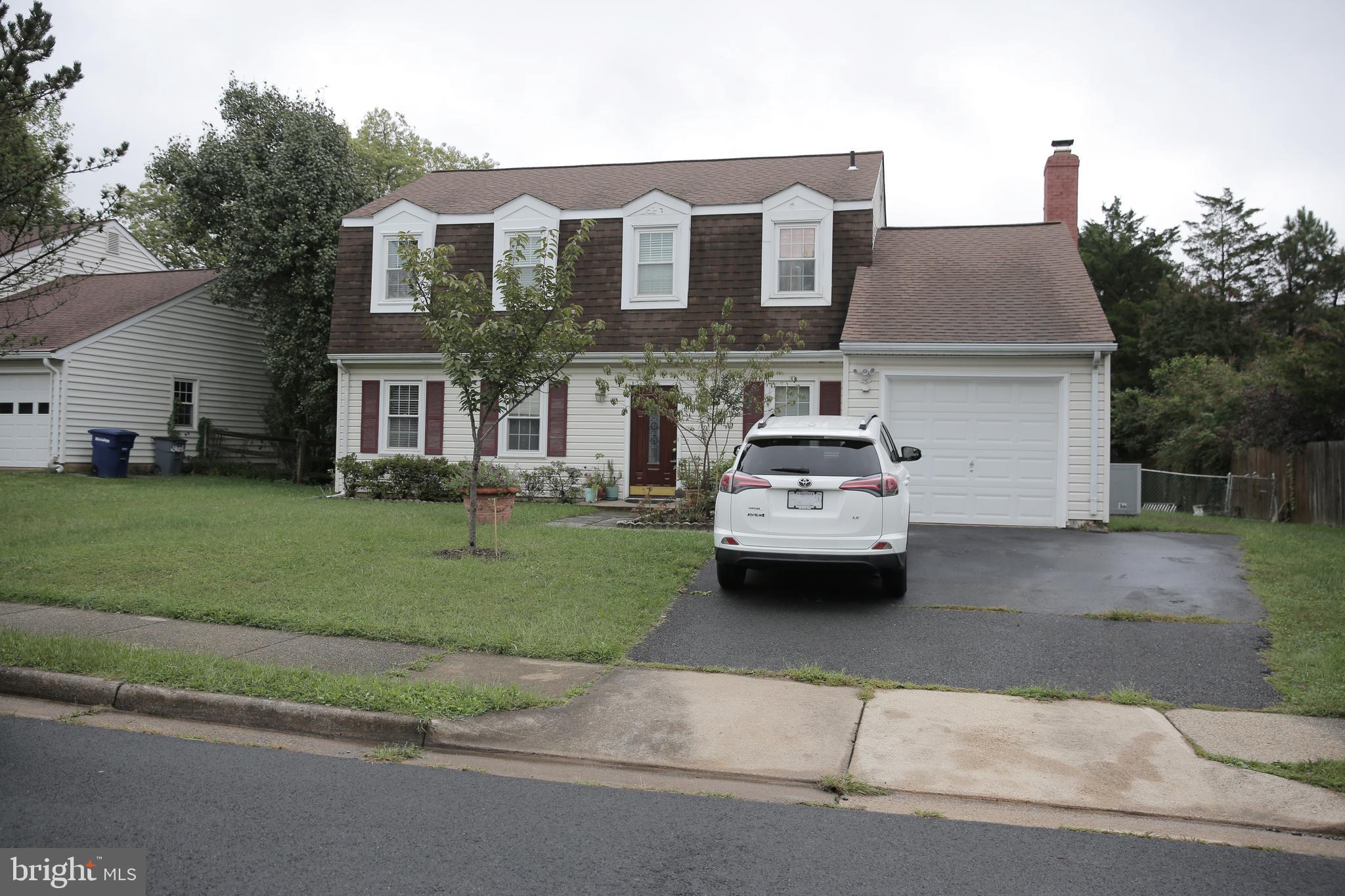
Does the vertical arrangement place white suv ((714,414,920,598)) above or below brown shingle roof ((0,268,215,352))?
below

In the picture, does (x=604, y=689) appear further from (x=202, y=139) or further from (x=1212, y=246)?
(x=1212, y=246)

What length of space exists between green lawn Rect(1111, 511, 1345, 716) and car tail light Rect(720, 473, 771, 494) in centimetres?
415

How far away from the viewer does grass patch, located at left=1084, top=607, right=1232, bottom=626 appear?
316 inches

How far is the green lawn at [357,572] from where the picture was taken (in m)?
7.50

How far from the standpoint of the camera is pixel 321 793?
4406mm

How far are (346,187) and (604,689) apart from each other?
19.0m

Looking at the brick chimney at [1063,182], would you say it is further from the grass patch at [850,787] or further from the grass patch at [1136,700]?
the grass patch at [850,787]

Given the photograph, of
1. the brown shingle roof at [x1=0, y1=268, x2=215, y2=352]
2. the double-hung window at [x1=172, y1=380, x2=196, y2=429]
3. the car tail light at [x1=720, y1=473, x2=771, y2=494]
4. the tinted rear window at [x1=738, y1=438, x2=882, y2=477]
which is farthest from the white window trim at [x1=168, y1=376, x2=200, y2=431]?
the tinted rear window at [x1=738, y1=438, x2=882, y2=477]

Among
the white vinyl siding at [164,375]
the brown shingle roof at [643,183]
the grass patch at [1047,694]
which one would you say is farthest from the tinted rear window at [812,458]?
the white vinyl siding at [164,375]

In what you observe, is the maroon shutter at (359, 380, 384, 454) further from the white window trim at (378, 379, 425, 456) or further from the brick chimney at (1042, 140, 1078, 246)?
the brick chimney at (1042, 140, 1078, 246)

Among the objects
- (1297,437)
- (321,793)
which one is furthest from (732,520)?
(1297,437)

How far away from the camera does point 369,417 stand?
19.0 meters

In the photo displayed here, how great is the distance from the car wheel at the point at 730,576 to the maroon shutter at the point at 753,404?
653 centimetres

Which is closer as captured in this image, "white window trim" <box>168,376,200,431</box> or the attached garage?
the attached garage
